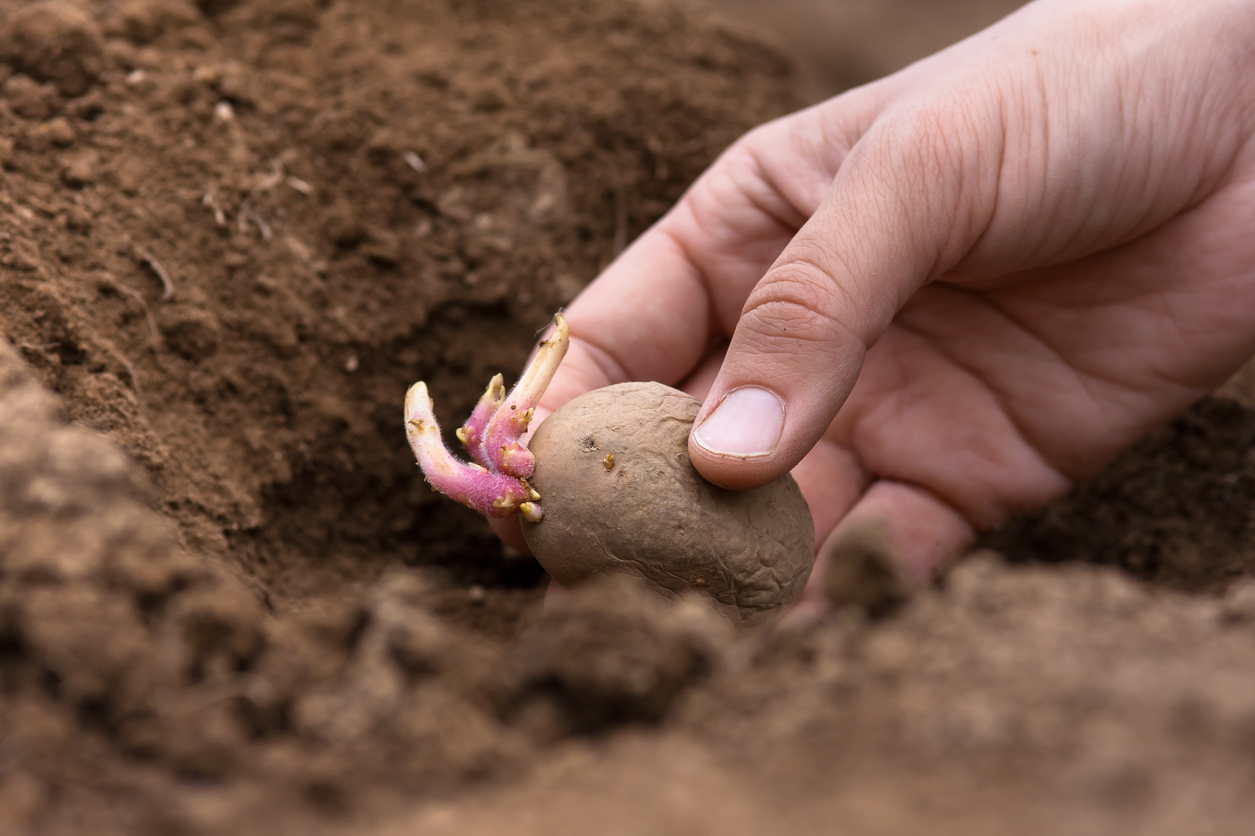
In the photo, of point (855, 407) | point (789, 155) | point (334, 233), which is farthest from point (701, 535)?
point (334, 233)

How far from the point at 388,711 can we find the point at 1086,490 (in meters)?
2.55

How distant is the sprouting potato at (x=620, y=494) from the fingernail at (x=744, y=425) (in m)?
0.11

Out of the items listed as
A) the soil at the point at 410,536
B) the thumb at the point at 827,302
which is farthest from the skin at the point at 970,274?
the soil at the point at 410,536

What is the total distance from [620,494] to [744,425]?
0.33 meters

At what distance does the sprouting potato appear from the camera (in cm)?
223

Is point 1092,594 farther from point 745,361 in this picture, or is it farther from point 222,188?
point 222,188

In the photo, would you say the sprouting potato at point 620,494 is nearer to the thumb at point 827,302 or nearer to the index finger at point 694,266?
the thumb at point 827,302

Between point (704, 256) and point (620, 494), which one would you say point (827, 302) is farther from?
point (704, 256)

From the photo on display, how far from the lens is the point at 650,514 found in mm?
2217

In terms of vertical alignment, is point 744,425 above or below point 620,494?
above

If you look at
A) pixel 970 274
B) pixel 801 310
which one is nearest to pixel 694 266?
pixel 970 274

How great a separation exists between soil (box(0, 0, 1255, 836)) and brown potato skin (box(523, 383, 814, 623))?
33 centimetres

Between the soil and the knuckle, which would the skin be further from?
the soil

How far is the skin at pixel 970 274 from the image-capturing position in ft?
7.64
